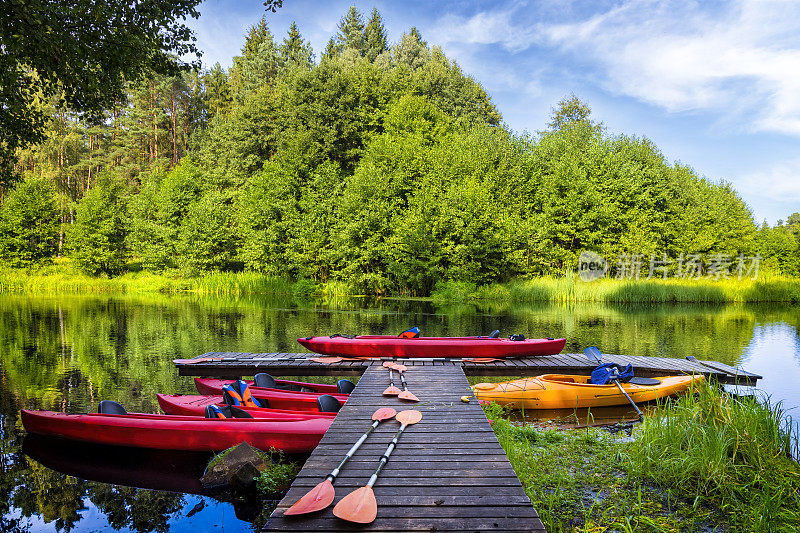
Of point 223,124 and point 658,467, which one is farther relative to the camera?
point 223,124

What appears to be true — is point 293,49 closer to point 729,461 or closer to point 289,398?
point 289,398

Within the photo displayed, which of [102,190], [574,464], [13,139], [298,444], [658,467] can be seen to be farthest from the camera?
[102,190]

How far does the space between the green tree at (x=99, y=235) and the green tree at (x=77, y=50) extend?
27404mm

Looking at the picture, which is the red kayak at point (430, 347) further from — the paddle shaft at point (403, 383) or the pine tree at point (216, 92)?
the pine tree at point (216, 92)

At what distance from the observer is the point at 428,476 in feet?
10.7

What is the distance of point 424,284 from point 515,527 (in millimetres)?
23479

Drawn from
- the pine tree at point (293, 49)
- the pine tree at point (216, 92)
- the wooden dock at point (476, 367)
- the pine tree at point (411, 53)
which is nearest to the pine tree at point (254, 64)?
the pine tree at point (293, 49)

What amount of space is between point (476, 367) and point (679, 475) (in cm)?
429

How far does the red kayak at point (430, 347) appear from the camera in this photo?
8453mm

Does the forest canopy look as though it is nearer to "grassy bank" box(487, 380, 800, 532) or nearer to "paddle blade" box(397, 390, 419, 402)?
"paddle blade" box(397, 390, 419, 402)

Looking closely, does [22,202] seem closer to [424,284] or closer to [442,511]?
[424,284]

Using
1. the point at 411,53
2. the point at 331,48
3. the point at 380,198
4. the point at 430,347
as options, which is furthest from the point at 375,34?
the point at 430,347

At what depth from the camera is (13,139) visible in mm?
8250

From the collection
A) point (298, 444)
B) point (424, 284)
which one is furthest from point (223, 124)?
point (298, 444)
